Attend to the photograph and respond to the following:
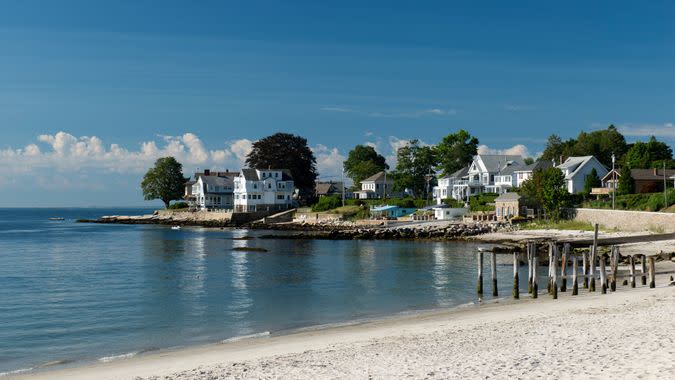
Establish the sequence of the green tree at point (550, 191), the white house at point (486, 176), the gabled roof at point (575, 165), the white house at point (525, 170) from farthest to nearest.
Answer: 1. the white house at point (486, 176)
2. the white house at point (525, 170)
3. the gabled roof at point (575, 165)
4. the green tree at point (550, 191)

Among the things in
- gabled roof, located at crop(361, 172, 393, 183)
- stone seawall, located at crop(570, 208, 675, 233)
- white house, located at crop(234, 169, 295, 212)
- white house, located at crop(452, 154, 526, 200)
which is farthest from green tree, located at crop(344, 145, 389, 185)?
stone seawall, located at crop(570, 208, 675, 233)

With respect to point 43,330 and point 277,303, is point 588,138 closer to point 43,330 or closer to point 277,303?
point 277,303

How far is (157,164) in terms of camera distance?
147 meters

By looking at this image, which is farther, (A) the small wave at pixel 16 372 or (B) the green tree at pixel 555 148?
(B) the green tree at pixel 555 148

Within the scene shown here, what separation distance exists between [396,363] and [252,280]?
83.4ft

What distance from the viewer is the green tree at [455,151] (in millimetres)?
126375

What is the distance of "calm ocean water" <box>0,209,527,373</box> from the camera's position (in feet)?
75.0

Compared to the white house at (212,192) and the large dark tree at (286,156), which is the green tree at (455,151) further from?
the white house at (212,192)

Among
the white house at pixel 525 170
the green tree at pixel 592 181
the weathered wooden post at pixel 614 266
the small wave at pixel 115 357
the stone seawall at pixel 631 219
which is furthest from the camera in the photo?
the white house at pixel 525 170

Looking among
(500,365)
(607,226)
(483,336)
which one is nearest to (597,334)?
(483,336)

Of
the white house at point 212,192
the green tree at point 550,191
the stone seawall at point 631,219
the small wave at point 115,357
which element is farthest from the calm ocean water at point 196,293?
the white house at point 212,192

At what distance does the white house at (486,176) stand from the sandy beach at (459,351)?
3338 inches

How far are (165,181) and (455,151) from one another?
209 feet

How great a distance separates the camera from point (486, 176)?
359ft
